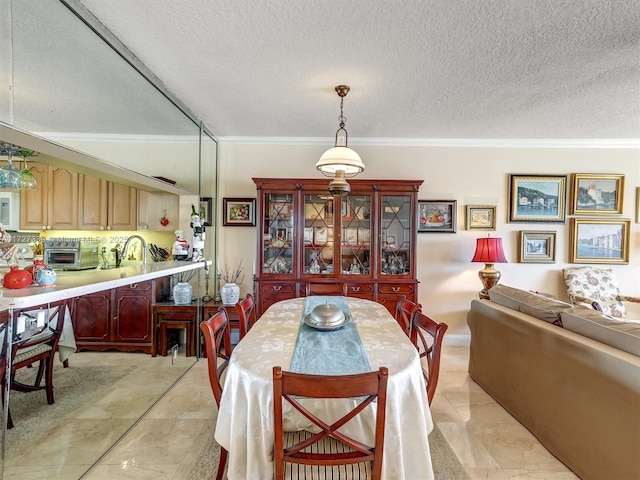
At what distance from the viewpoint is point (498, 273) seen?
3432 mm

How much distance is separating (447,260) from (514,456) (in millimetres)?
2211

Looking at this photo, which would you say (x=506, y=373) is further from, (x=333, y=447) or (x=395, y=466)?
(x=333, y=447)

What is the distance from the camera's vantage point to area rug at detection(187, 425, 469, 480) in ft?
5.43

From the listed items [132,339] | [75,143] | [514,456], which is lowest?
[514,456]

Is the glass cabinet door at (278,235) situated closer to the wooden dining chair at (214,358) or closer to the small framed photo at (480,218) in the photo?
the wooden dining chair at (214,358)

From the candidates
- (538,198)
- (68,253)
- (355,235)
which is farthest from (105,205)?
(538,198)

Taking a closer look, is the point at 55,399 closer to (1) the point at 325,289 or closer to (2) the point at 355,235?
(1) the point at 325,289

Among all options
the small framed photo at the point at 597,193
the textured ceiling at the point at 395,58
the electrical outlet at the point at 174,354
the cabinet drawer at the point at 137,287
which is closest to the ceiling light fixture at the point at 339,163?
the textured ceiling at the point at 395,58

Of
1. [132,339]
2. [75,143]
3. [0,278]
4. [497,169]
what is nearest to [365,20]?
[75,143]

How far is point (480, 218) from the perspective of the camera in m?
3.71

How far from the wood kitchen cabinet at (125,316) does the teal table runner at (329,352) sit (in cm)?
198

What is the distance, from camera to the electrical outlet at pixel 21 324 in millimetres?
1415

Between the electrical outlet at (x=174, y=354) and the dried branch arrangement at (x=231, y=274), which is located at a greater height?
the dried branch arrangement at (x=231, y=274)

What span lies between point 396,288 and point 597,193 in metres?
2.79
